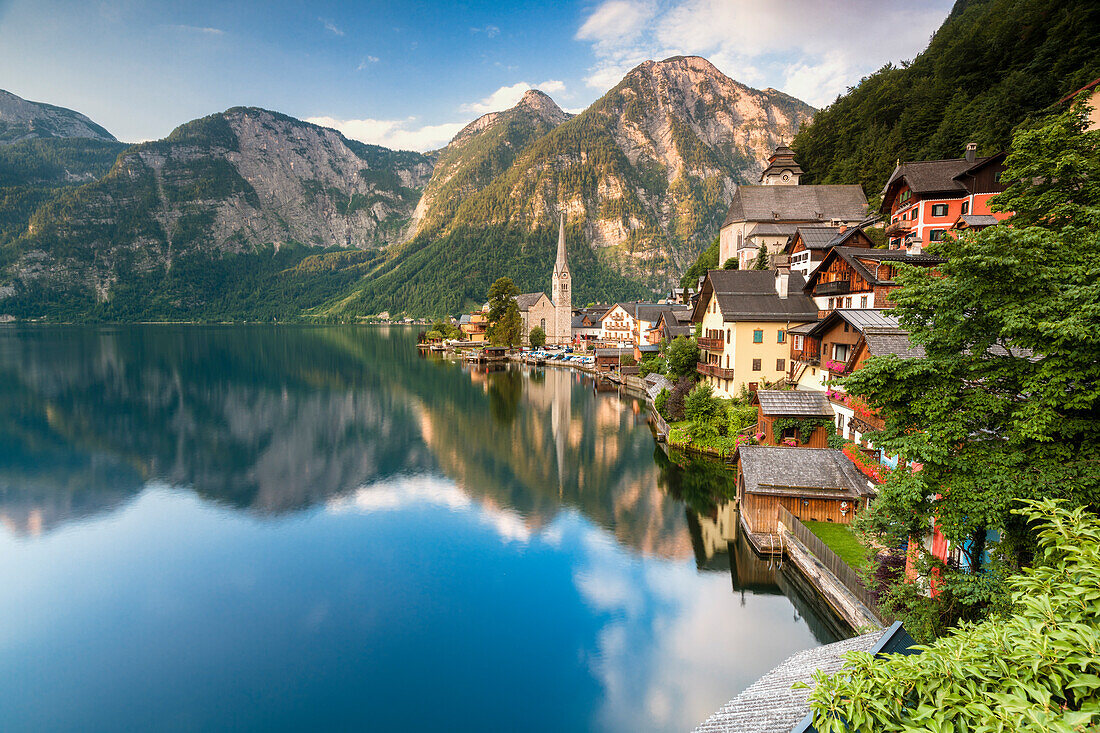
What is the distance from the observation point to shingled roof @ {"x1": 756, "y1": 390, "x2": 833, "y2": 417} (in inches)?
1060

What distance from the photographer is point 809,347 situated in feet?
99.0

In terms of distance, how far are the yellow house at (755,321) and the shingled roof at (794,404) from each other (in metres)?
6.31

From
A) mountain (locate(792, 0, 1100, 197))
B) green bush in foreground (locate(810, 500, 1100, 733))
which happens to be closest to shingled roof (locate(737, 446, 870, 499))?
green bush in foreground (locate(810, 500, 1100, 733))

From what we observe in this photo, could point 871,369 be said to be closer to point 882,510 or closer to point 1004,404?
point 1004,404

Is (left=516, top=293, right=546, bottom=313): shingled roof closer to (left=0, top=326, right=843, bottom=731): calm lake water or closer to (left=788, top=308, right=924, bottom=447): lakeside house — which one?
(left=0, top=326, right=843, bottom=731): calm lake water

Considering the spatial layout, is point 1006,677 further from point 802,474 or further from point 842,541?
point 802,474

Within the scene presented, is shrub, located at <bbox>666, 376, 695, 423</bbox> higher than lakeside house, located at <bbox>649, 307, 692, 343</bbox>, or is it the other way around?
lakeside house, located at <bbox>649, 307, 692, 343</bbox>

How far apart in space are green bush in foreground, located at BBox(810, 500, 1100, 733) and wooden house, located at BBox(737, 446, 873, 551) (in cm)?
1732

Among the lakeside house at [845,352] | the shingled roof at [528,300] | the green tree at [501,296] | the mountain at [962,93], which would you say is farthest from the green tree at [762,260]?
the shingled roof at [528,300]

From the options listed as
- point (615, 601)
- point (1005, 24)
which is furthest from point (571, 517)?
point (1005, 24)

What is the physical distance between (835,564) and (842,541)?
3.07 metres

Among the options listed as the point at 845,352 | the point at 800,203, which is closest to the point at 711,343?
the point at 845,352

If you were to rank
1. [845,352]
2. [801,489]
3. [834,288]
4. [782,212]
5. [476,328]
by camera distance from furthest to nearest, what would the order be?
[476,328]
[782,212]
[834,288]
[845,352]
[801,489]

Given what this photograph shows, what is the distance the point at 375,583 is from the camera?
21.0 meters
